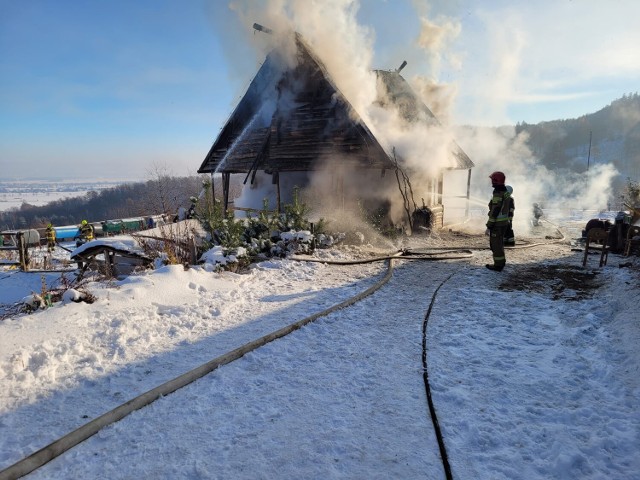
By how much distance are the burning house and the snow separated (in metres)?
7.80

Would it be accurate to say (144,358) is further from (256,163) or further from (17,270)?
(17,270)

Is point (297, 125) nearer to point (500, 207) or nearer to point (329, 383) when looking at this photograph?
point (500, 207)

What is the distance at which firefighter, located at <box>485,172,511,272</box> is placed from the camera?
7770mm

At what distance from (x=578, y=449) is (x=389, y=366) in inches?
65.0

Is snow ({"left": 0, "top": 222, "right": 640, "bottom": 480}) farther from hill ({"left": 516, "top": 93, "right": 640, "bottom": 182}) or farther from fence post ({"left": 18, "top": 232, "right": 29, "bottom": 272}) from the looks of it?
hill ({"left": 516, "top": 93, "right": 640, "bottom": 182})

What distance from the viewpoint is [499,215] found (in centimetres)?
782

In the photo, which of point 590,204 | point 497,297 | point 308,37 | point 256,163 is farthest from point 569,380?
point 590,204

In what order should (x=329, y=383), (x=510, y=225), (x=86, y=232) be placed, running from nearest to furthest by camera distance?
(x=329, y=383) < (x=510, y=225) < (x=86, y=232)

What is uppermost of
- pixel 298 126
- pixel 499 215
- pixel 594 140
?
pixel 594 140

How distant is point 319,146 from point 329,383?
36.4ft

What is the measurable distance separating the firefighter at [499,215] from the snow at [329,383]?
163cm

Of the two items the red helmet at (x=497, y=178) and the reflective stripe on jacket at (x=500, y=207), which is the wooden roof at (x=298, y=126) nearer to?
the red helmet at (x=497, y=178)

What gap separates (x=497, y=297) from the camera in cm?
612

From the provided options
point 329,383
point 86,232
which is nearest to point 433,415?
point 329,383
